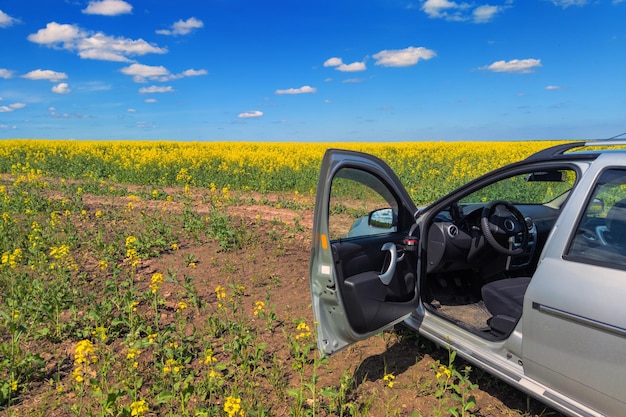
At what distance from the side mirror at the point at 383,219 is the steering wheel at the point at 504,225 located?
0.71 metres

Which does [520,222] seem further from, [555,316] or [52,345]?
[52,345]

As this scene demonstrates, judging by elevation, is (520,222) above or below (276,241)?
above

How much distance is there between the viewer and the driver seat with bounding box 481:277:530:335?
9.25 ft

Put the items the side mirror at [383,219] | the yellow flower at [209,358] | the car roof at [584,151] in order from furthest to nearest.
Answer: the side mirror at [383,219]
the yellow flower at [209,358]
the car roof at [584,151]

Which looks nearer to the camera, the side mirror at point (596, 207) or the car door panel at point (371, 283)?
the side mirror at point (596, 207)

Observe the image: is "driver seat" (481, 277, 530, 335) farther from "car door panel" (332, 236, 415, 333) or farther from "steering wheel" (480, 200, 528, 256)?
"car door panel" (332, 236, 415, 333)

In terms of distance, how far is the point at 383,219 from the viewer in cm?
349

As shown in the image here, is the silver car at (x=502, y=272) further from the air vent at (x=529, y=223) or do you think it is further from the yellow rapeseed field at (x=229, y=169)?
the yellow rapeseed field at (x=229, y=169)

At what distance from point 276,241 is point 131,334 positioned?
3012 millimetres

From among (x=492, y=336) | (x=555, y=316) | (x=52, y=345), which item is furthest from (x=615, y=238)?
(x=52, y=345)

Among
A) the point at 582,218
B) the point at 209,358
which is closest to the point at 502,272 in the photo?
the point at 582,218

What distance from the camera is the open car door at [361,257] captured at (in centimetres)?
273

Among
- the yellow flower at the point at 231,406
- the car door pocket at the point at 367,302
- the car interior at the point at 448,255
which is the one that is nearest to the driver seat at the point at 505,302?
the car interior at the point at 448,255

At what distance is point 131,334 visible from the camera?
3.62 m
